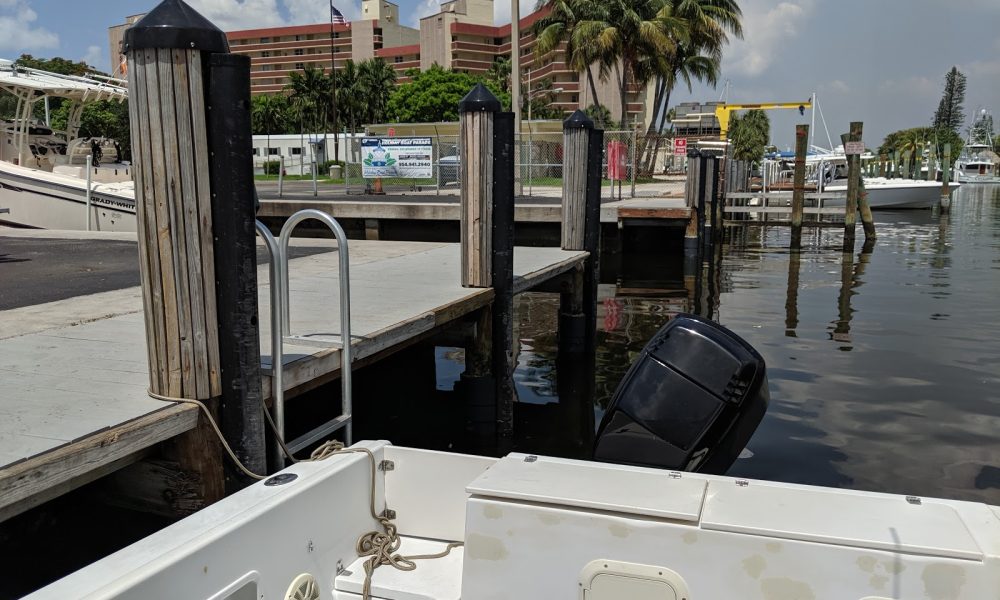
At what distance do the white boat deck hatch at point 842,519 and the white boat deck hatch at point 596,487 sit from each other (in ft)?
0.32

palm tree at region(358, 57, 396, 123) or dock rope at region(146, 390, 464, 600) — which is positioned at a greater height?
palm tree at region(358, 57, 396, 123)

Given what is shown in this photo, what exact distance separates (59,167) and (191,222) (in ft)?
50.7

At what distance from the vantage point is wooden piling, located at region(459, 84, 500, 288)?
6.48 m

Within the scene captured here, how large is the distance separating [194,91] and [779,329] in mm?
9659

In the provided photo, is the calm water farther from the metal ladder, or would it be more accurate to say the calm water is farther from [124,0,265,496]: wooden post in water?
[124,0,265,496]: wooden post in water

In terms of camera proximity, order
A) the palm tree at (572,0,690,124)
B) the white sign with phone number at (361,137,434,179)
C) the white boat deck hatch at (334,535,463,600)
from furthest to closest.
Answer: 1. the palm tree at (572,0,690,124)
2. the white sign with phone number at (361,137,434,179)
3. the white boat deck hatch at (334,535,463,600)

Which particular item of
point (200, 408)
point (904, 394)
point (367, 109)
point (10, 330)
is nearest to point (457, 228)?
point (904, 394)

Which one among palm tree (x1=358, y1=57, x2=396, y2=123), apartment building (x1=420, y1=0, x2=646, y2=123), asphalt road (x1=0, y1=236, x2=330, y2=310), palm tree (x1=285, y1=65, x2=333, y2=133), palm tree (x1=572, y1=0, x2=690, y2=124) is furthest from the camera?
apartment building (x1=420, y1=0, x2=646, y2=123)

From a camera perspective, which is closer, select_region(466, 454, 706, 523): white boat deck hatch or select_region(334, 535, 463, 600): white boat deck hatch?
select_region(466, 454, 706, 523): white boat deck hatch

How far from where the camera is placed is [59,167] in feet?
54.2

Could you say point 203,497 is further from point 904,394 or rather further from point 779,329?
point 779,329

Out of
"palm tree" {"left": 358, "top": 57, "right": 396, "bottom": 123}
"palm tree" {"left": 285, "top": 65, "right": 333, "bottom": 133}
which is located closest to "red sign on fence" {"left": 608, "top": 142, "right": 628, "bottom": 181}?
"palm tree" {"left": 285, "top": 65, "right": 333, "bottom": 133}

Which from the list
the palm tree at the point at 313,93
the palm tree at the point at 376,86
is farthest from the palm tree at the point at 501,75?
the palm tree at the point at 313,93

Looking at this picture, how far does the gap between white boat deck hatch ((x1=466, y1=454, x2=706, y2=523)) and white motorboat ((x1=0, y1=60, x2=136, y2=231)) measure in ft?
44.2
